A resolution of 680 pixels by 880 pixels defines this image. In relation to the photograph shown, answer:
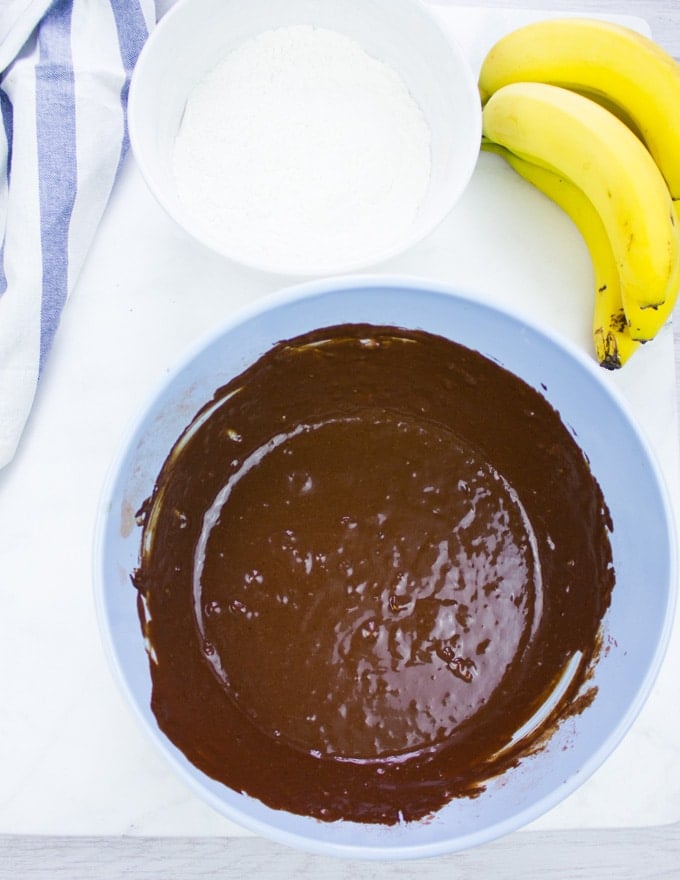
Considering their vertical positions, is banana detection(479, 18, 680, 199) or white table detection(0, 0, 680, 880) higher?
Answer: banana detection(479, 18, 680, 199)

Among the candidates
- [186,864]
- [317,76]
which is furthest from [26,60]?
[186,864]

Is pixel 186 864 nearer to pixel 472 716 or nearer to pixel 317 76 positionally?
pixel 472 716

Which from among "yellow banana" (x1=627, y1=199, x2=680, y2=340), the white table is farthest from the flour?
"yellow banana" (x1=627, y1=199, x2=680, y2=340)

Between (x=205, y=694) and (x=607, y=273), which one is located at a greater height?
(x=607, y=273)

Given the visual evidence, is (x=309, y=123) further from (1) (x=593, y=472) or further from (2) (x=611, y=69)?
(1) (x=593, y=472)

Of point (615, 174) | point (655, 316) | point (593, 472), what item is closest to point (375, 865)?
point (593, 472)

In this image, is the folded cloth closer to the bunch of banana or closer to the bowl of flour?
the bowl of flour
